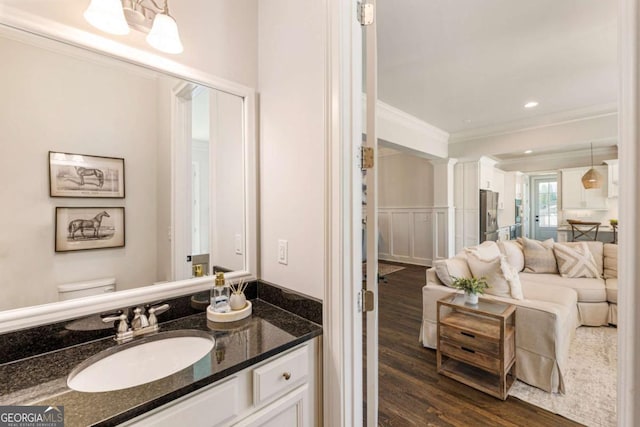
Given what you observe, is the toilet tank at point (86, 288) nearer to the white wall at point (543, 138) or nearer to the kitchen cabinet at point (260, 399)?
the kitchen cabinet at point (260, 399)

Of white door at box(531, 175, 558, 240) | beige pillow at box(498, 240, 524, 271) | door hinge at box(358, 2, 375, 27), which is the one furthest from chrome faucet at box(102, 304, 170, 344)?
white door at box(531, 175, 558, 240)

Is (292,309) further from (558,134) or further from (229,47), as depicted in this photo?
(558,134)

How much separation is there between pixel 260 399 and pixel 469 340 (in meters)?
1.77

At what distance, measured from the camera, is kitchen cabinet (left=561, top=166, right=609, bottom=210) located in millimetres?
5977

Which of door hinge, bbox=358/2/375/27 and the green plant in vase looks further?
the green plant in vase

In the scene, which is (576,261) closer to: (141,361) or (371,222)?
(371,222)

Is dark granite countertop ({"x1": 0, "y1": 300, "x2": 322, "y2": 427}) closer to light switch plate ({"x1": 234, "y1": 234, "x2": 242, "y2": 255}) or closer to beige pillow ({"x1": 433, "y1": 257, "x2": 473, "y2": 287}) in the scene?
light switch plate ({"x1": 234, "y1": 234, "x2": 242, "y2": 255})

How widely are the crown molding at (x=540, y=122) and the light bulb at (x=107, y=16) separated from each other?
5.60m

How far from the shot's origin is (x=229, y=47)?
4.62ft

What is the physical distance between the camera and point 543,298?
2.53 meters

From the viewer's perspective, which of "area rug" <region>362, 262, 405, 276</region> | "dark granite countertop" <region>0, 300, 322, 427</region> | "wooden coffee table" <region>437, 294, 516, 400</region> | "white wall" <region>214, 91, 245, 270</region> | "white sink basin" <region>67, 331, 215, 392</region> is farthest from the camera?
"area rug" <region>362, 262, 405, 276</region>

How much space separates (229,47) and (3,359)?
152 centimetres

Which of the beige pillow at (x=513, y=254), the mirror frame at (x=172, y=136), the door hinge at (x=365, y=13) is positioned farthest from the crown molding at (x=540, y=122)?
the mirror frame at (x=172, y=136)

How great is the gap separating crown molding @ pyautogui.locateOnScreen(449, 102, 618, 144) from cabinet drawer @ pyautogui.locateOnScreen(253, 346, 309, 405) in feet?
17.9
